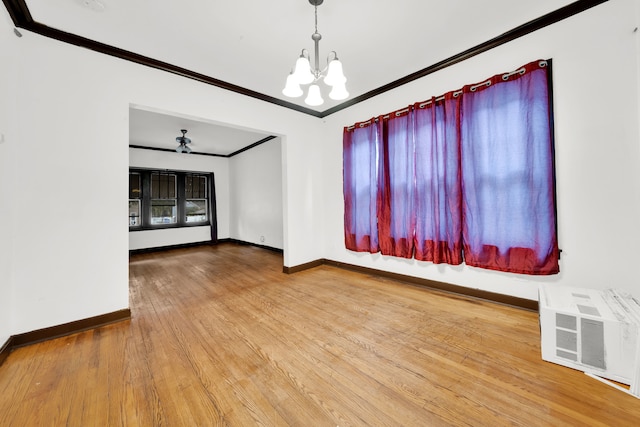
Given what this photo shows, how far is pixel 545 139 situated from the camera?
2289 millimetres

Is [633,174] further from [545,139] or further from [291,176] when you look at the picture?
[291,176]

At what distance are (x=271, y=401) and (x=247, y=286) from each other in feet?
7.26

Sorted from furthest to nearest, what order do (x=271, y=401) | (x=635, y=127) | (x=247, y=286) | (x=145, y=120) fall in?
(x=145, y=120), (x=247, y=286), (x=635, y=127), (x=271, y=401)

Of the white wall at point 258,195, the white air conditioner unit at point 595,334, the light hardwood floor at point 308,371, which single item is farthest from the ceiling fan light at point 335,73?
the white wall at point 258,195

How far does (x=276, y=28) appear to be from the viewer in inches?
93.7

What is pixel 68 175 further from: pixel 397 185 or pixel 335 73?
pixel 397 185

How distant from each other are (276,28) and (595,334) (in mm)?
3499

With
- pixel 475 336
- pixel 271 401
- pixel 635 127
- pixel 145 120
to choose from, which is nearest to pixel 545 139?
pixel 635 127

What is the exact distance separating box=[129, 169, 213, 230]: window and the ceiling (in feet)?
15.7

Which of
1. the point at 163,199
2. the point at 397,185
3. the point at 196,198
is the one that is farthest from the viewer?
the point at 196,198

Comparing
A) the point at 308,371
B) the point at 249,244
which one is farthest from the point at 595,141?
the point at 249,244

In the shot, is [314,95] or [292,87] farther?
[314,95]

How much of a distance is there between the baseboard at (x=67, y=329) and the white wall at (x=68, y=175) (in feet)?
0.14

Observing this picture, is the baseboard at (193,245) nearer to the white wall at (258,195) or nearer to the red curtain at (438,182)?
the white wall at (258,195)
